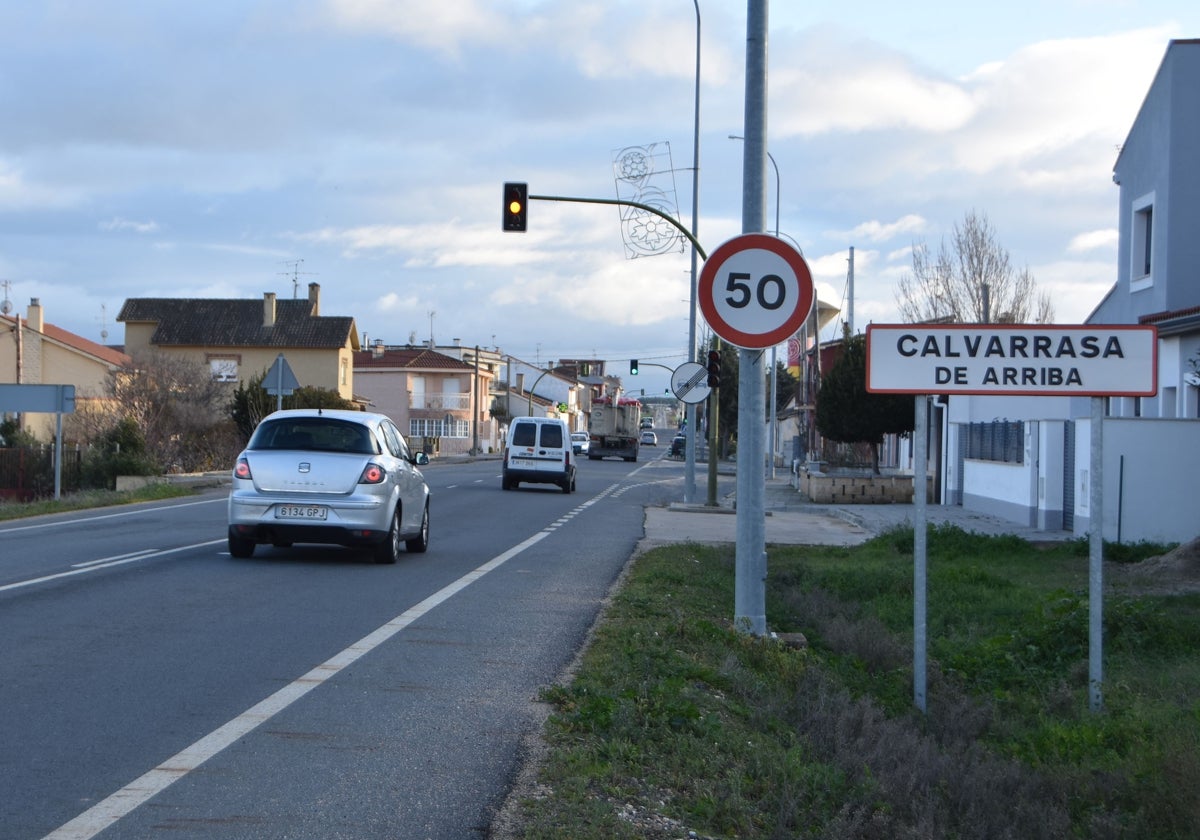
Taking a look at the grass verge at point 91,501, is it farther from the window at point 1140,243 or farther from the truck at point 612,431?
the truck at point 612,431

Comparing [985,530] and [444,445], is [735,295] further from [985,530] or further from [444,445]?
[444,445]

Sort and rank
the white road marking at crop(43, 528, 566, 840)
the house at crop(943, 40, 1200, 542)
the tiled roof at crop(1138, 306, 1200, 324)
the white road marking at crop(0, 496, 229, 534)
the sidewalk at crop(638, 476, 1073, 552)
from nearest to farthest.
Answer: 1. the white road marking at crop(43, 528, 566, 840)
2. the house at crop(943, 40, 1200, 542)
3. the tiled roof at crop(1138, 306, 1200, 324)
4. the white road marking at crop(0, 496, 229, 534)
5. the sidewalk at crop(638, 476, 1073, 552)

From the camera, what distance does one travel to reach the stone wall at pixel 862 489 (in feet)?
116

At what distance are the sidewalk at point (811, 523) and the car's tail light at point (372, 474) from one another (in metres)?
4.84

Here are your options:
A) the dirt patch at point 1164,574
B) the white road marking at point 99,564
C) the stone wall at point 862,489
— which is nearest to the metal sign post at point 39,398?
the white road marking at point 99,564

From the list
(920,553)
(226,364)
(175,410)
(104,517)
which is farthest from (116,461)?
(226,364)

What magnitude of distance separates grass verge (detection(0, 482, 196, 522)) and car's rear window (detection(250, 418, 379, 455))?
10.9 meters

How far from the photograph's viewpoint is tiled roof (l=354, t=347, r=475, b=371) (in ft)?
336

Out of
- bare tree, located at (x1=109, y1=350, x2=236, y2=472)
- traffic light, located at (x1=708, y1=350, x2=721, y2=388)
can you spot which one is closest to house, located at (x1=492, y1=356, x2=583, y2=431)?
bare tree, located at (x1=109, y1=350, x2=236, y2=472)

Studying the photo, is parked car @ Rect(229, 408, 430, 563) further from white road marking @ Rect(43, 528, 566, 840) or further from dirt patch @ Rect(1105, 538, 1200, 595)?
dirt patch @ Rect(1105, 538, 1200, 595)

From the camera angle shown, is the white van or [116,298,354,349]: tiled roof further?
[116,298,354,349]: tiled roof

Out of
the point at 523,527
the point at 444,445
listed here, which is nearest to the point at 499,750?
the point at 523,527

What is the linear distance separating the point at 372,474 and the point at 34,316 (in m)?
56.4

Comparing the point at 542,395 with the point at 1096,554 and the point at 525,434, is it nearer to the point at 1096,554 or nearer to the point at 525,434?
the point at 525,434
